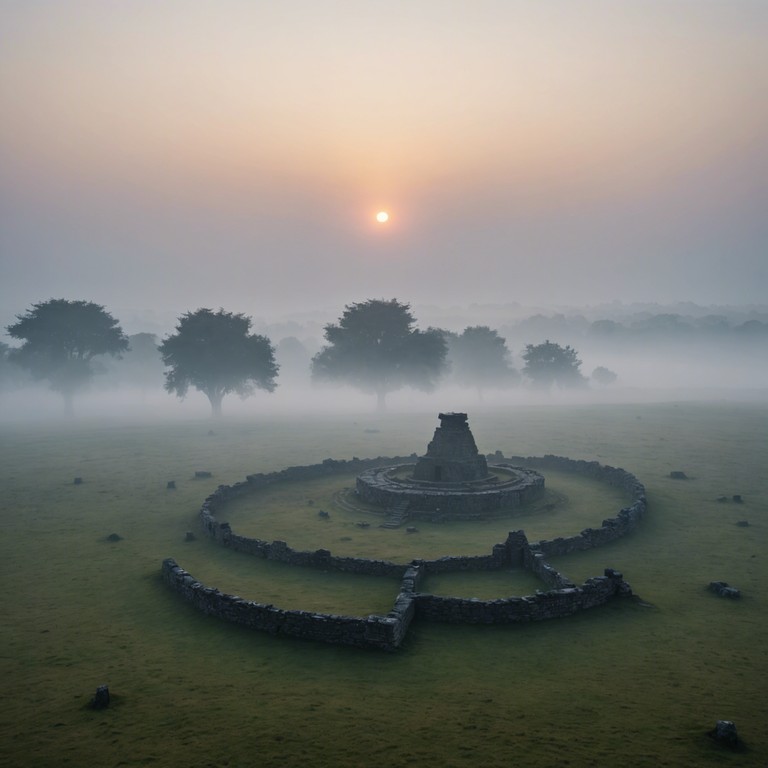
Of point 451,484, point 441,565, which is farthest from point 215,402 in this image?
point 441,565

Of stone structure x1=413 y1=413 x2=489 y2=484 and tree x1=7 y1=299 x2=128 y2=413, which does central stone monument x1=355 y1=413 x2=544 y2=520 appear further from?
tree x1=7 y1=299 x2=128 y2=413

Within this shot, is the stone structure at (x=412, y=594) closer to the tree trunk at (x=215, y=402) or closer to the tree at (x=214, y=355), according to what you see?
the tree at (x=214, y=355)

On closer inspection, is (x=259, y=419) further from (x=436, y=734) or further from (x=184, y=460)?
(x=436, y=734)

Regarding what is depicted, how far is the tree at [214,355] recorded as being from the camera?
85.9 metres

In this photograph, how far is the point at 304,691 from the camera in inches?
615

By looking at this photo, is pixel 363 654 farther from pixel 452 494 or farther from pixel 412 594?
pixel 452 494

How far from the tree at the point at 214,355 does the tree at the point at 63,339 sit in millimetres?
12947

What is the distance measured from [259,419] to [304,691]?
7367 cm

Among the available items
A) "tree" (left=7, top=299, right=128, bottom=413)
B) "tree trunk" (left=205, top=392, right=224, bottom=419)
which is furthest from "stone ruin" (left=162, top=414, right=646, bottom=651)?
"tree" (left=7, top=299, right=128, bottom=413)

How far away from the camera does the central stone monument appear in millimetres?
35031

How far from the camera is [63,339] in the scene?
90188mm

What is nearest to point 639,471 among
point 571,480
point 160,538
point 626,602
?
point 571,480

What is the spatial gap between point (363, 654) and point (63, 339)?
9007 cm

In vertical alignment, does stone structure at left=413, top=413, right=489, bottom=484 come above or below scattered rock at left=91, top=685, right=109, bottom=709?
above
